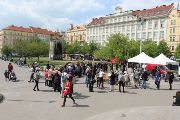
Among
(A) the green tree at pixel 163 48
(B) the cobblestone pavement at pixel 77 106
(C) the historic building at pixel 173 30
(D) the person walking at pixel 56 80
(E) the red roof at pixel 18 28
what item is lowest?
(B) the cobblestone pavement at pixel 77 106

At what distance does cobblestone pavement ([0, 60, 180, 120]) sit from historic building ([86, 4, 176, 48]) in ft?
211

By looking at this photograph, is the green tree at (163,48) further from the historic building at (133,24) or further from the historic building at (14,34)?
the historic building at (14,34)

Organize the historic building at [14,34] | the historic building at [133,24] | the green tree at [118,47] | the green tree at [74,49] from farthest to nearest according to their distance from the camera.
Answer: the historic building at [14,34] < the green tree at [74,49] < the historic building at [133,24] < the green tree at [118,47]

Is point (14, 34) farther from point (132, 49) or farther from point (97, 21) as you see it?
point (132, 49)

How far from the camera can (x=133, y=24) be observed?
108m

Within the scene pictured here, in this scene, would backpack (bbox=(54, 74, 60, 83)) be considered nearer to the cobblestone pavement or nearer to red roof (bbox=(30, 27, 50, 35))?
the cobblestone pavement

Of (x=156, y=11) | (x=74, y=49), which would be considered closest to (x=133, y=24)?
(x=156, y=11)

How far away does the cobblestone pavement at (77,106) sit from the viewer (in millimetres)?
15633

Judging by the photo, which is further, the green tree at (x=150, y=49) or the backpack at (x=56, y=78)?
the green tree at (x=150, y=49)

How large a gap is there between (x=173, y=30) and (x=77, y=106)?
79539 mm

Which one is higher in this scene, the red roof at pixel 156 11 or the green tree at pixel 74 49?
the red roof at pixel 156 11

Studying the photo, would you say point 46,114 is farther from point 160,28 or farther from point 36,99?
point 160,28

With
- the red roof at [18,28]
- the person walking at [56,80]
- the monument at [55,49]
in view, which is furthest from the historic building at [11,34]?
the person walking at [56,80]

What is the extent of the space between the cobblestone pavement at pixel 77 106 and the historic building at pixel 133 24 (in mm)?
64402
